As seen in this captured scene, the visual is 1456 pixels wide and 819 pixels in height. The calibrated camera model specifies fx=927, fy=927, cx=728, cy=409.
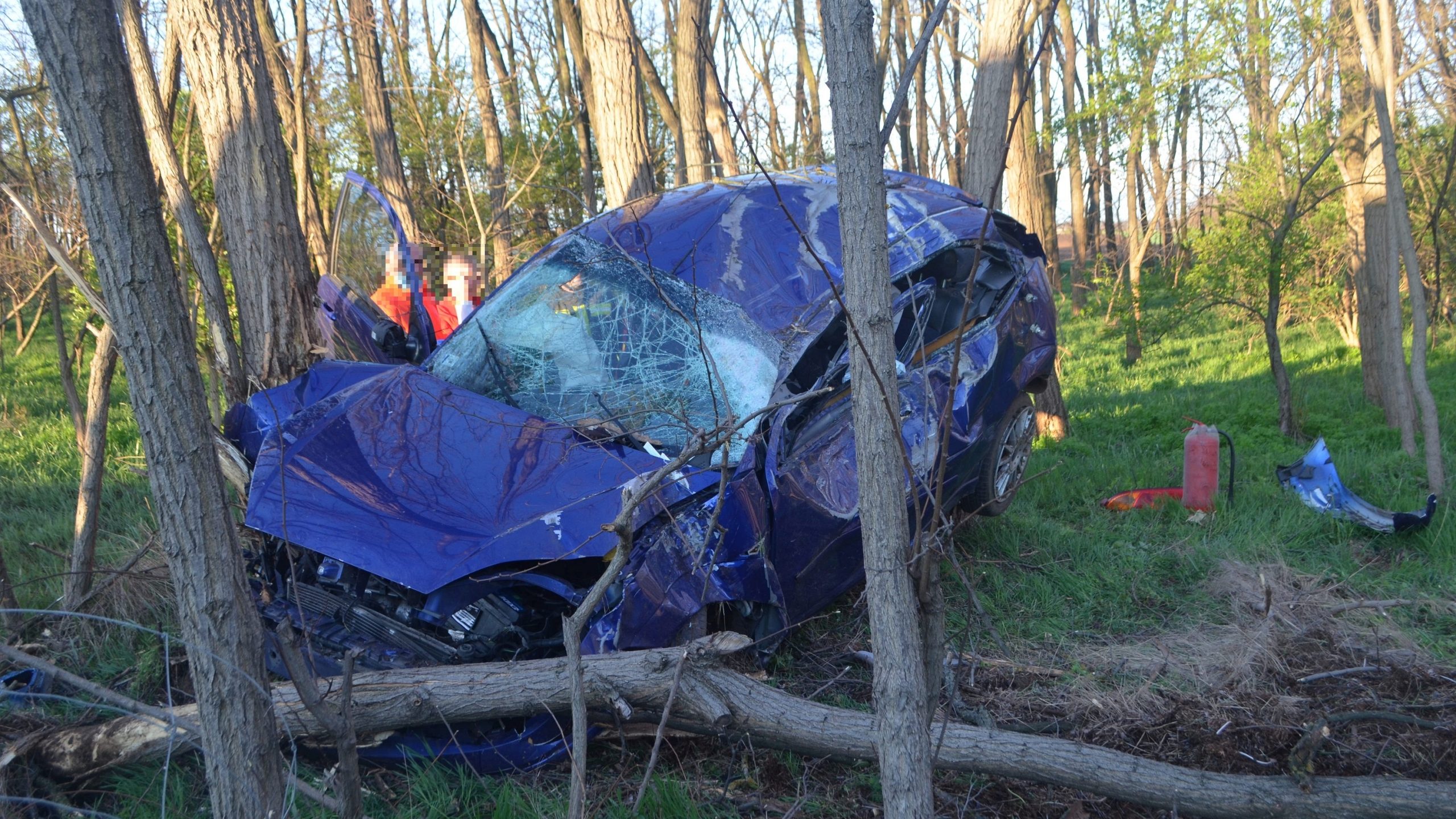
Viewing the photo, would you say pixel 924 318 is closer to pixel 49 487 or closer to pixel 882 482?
pixel 882 482

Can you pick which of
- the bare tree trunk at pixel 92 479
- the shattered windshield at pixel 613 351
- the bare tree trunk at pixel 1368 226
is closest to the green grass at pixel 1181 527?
the bare tree trunk at pixel 1368 226

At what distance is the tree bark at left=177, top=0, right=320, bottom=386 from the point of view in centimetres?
520

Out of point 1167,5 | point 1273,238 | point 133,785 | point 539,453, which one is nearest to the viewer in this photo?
point 133,785

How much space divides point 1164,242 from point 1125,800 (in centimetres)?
1011

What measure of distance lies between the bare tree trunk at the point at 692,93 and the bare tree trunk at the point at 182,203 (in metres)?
4.28

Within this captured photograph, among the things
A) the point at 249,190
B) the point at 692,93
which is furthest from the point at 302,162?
the point at 692,93

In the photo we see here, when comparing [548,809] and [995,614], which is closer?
[548,809]

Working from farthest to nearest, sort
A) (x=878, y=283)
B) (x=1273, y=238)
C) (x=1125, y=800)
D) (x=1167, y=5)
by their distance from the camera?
(x=1167, y=5) < (x=1273, y=238) < (x=1125, y=800) < (x=878, y=283)

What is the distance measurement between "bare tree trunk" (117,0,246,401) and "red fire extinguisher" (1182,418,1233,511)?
204 inches

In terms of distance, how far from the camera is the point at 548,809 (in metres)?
2.75

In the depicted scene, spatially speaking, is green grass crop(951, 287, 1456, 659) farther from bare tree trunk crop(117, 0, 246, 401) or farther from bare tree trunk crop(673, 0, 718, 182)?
bare tree trunk crop(673, 0, 718, 182)

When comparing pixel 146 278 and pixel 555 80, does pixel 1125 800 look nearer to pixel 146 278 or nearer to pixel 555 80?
pixel 146 278

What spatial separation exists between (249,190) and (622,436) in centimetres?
311

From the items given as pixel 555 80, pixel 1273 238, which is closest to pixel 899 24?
pixel 555 80
